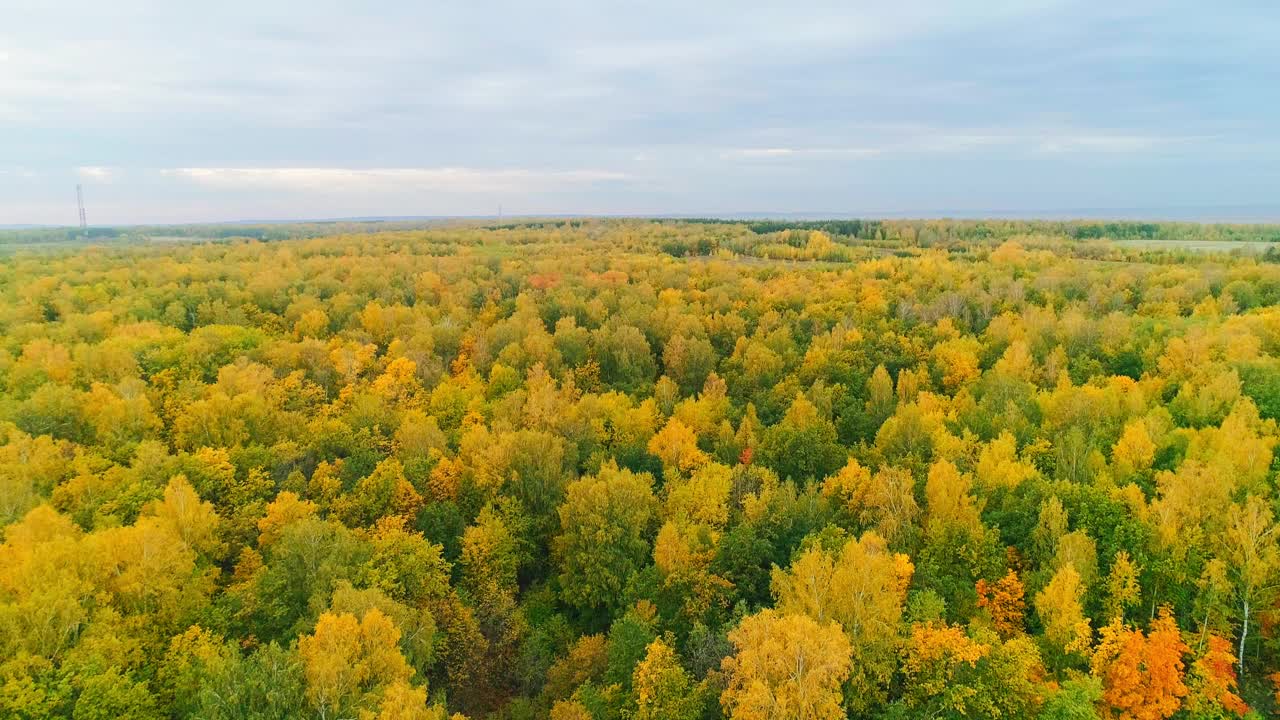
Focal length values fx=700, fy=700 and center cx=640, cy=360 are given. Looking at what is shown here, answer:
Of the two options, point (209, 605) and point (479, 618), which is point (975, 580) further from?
point (209, 605)

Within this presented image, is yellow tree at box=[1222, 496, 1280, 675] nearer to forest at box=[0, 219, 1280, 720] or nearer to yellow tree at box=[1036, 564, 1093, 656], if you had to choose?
forest at box=[0, 219, 1280, 720]

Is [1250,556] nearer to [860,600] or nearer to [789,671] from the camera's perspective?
[860,600]

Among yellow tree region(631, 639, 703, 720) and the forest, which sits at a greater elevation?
the forest

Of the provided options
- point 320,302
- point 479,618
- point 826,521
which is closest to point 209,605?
point 479,618

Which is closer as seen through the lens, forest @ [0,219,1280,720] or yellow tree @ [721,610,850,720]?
yellow tree @ [721,610,850,720]

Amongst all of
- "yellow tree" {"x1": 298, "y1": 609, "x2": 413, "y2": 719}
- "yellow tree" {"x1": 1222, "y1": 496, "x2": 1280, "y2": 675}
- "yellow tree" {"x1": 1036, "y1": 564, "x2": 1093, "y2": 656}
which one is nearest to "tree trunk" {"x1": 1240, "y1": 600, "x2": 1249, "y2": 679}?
"yellow tree" {"x1": 1222, "y1": 496, "x2": 1280, "y2": 675}

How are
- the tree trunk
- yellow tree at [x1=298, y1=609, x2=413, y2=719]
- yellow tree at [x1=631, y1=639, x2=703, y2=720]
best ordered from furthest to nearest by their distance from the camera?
1. the tree trunk
2. yellow tree at [x1=631, y1=639, x2=703, y2=720]
3. yellow tree at [x1=298, y1=609, x2=413, y2=719]
